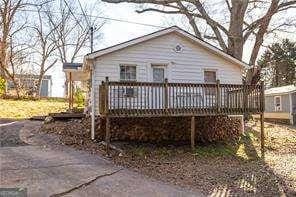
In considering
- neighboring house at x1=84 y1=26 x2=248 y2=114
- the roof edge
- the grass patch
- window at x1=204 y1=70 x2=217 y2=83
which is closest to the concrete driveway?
neighboring house at x1=84 y1=26 x2=248 y2=114

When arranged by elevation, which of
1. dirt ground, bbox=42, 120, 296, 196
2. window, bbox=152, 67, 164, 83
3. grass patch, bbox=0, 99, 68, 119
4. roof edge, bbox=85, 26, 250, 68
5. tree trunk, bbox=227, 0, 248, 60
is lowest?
dirt ground, bbox=42, 120, 296, 196

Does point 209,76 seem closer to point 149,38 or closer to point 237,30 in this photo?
point 149,38

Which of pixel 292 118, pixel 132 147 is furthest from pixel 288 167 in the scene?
pixel 292 118

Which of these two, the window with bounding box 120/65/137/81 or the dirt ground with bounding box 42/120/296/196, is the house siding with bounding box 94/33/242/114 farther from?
the dirt ground with bounding box 42/120/296/196

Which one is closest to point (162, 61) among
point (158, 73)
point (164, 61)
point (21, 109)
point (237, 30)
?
point (164, 61)

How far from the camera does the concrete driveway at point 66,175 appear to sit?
8.80 metres

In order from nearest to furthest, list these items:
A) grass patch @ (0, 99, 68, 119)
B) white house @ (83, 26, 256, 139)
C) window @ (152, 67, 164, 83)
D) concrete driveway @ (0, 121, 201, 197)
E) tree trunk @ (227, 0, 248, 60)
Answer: concrete driveway @ (0, 121, 201, 197), white house @ (83, 26, 256, 139), window @ (152, 67, 164, 83), grass patch @ (0, 99, 68, 119), tree trunk @ (227, 0, 248, 60)

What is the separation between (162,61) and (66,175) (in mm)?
8426

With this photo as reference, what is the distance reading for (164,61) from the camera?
17.1 m

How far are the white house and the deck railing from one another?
1629mm

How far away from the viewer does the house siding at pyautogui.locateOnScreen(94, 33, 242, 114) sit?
53.1 ft

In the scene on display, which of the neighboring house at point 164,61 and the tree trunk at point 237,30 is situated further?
the tree trunk at point 237,30

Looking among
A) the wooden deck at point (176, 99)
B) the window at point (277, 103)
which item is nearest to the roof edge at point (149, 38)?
the wooden deck at point (176, 99)

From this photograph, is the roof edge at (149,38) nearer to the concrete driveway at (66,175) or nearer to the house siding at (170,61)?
the house siding at (170,61)
